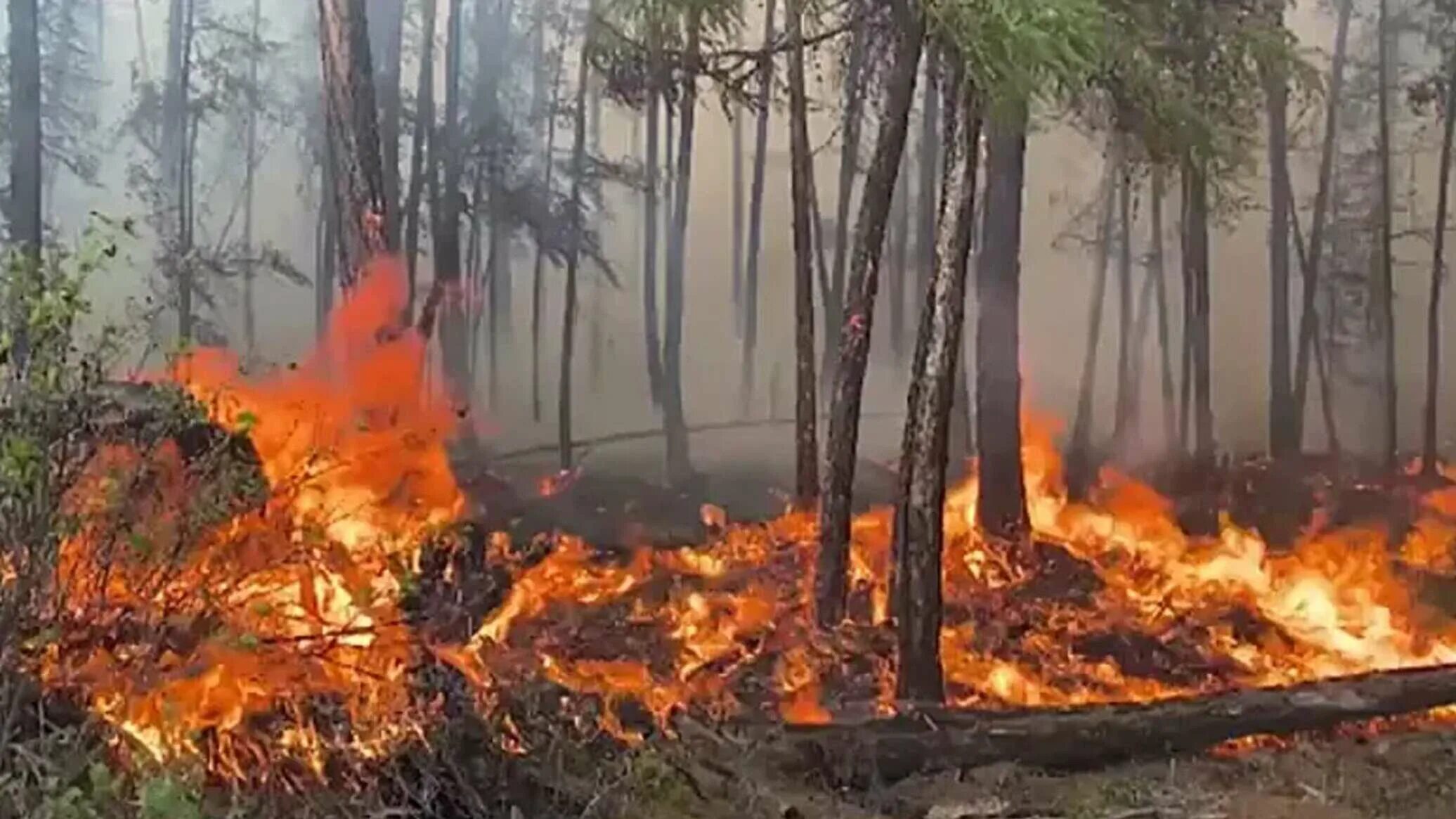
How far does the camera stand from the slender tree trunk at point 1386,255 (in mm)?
6930

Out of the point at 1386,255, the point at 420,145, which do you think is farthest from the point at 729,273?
the point at 1386,255

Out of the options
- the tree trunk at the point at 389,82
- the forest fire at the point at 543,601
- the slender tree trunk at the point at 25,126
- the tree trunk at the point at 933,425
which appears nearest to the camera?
the forest fire at the point at 543,601

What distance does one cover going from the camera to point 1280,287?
270 inches

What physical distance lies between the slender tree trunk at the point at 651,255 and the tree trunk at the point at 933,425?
1.02m

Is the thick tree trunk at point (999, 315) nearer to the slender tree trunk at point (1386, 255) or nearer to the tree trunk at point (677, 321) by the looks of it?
the tree trunk at point (677, 321)

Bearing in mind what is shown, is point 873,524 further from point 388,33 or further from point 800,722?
point 388,33

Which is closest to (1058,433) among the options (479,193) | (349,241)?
(479,193)

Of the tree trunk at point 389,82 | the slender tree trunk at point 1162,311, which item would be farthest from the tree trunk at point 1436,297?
the tree trunk at point 389,82

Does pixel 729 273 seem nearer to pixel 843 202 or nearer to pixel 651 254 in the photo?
pixel 651 254

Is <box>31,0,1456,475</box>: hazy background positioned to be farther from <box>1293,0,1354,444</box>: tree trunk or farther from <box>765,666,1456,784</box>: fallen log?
<box>765,666,1456,784</box>: fallen log

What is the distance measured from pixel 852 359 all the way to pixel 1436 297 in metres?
2.79

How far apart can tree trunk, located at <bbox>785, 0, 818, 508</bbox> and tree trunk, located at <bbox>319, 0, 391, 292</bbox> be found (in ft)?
5.19

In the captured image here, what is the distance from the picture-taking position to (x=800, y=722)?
16.9 feet

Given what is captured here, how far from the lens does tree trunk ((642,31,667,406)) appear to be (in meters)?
6.16
